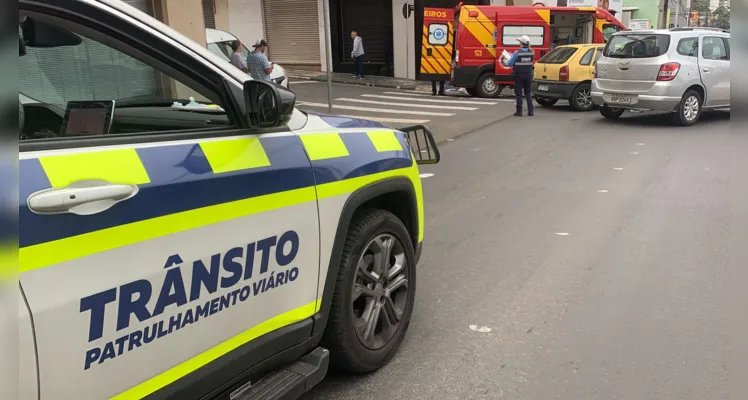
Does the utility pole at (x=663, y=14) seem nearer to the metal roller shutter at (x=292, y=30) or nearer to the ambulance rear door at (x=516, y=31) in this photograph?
the metal roller shutter at (x=292, y=30)

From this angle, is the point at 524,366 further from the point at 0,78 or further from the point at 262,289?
the point at 0,78

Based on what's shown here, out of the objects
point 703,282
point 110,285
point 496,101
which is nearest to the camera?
point 110,285

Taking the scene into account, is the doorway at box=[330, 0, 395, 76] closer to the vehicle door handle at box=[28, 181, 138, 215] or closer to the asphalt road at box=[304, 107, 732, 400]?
the asphalt road at box=[304, 107, 732, 400]

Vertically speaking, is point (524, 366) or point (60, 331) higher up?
point (60, 331)

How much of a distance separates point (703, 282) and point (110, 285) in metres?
3.95

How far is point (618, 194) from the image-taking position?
6781 mm

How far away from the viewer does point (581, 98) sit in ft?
47.8

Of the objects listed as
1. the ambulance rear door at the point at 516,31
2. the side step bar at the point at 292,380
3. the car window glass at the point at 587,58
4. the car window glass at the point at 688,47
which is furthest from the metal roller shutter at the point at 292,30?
the side step bar at the point at 292,380

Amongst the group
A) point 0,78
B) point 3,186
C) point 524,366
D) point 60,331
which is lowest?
point 524,366

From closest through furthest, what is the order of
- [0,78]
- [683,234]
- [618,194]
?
[0,78] → [683,234] → [618,194]

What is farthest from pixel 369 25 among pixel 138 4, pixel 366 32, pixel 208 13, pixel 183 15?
pixel 138 4

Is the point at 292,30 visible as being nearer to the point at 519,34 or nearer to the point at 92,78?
the point at 519,34

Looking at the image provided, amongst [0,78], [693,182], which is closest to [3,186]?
[0,78]

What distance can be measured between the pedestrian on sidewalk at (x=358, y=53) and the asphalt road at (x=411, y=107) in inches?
80.6
